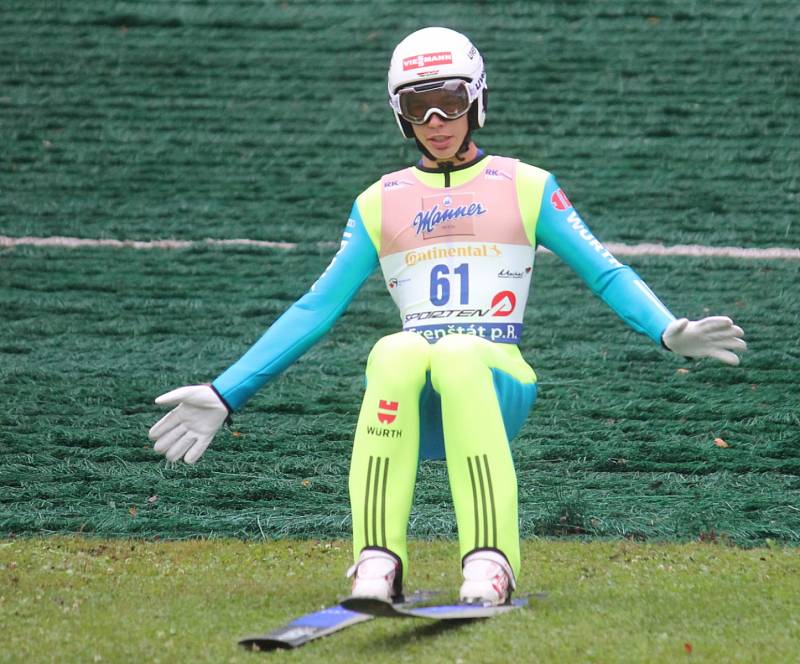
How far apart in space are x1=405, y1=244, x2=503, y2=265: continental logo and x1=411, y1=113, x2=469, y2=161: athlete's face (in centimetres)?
23

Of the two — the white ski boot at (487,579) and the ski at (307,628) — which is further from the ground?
the white ski boot at (487,579)

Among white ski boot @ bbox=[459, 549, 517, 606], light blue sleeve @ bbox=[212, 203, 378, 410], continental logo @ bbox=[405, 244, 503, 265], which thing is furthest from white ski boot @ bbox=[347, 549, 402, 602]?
continental logo @ bbox=[405, 244, 503, 265]

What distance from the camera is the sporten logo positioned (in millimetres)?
3361

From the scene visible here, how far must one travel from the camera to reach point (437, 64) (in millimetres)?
3359

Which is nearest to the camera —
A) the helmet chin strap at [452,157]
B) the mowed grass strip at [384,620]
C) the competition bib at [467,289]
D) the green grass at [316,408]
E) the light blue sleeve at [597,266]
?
the mowed grass strip at [384,620]

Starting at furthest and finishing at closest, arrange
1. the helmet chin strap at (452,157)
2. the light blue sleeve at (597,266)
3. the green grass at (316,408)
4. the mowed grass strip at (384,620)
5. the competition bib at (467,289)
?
the green grass at (316,408), the helmet chin strap at (452,157), the competition bib at (467,289), the light blue sleeve at (597,266), the mowed grass strip at (384,620)

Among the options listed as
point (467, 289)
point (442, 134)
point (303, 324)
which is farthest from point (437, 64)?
point (303, 324)

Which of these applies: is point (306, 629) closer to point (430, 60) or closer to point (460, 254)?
point (460, 254)

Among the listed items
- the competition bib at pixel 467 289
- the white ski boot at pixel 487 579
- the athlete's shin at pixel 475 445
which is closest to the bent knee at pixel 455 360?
the athlete's shin at pixel 475 445

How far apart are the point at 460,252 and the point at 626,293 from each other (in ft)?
1.32

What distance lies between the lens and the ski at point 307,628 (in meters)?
2.78

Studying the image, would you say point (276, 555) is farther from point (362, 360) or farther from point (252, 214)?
point (252, 214)

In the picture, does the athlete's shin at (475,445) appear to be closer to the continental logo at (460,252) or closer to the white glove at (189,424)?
the continental logo at (460,252)

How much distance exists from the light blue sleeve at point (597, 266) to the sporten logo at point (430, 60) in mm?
377
